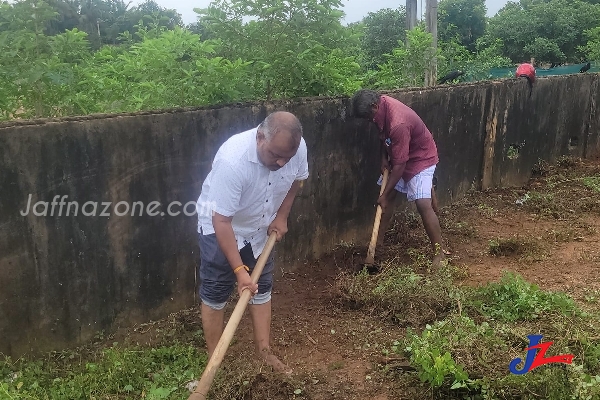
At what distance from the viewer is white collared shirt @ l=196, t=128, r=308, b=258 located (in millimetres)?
2926

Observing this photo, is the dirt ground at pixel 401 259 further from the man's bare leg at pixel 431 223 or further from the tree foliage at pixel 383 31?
the tree foliage at pixel 383 31

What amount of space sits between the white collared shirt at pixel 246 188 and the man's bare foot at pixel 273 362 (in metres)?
0.64

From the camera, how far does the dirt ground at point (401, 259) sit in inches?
128

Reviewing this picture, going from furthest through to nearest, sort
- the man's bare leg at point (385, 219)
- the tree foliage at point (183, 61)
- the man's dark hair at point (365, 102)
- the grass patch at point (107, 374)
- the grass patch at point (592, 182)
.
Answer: the grass patch at point (592, 182)
the man's bare leg at point (385, 219)
the man's dark hair at point (365, 102)
the tree foliage at point (183, 61)
the grass patch at point (107, 374)

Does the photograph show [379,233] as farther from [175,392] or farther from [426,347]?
[175,392]

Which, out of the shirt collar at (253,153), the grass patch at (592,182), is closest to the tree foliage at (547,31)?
the grass patch at (592,182)

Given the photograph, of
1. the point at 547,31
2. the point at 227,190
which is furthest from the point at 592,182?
the point at 547,31

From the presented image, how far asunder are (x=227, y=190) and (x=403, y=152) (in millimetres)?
2340

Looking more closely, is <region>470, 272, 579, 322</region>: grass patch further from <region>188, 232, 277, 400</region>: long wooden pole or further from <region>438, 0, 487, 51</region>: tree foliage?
<region>438, 0, 487, 51</region>: tree foliage

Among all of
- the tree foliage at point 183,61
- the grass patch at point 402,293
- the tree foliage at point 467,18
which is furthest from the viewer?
the tree foliage at point 467,18

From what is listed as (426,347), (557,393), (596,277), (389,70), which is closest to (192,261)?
(426,347)

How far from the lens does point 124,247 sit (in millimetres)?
3688

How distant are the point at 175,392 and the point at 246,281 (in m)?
0.84

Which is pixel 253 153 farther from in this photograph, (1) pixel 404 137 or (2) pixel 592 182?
(2) pixel 592 182
